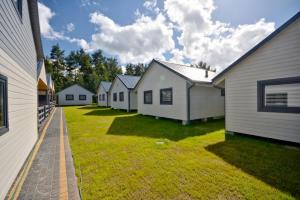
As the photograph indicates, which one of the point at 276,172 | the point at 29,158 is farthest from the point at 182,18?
the point at 29,158

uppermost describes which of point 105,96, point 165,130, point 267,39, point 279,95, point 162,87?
point 267,39

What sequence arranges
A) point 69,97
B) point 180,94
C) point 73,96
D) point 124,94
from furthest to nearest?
point 73,96 → point 69,97 → point 124,94 → point 180,94

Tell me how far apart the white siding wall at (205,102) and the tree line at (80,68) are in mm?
41202

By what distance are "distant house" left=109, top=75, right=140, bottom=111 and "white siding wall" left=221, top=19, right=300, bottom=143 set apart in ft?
41.1

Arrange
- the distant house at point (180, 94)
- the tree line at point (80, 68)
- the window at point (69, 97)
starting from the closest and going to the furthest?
the distant house at point (180, 94) → the window at point (69, 97) → the tree line at point (80, 68)

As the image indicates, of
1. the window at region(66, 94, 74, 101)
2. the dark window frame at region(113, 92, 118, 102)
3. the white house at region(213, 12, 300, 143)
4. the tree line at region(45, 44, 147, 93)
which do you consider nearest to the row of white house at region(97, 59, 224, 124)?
the white house at region(213, 12, 300, 143)

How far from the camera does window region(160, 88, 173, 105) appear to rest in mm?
11583

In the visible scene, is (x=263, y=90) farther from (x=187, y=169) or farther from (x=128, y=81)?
(x=128, y=81)

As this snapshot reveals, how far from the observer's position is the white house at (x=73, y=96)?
3828 centimetres

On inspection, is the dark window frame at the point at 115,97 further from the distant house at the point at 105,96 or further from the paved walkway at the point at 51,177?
the paved walkway at the point at 51,177

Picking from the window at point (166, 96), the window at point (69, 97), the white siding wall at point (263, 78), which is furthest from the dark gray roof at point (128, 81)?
the window at point (69, 97)

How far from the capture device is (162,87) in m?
12.4

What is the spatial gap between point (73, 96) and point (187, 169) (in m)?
40.0

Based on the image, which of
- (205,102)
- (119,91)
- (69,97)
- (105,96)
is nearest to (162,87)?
(205,102)
